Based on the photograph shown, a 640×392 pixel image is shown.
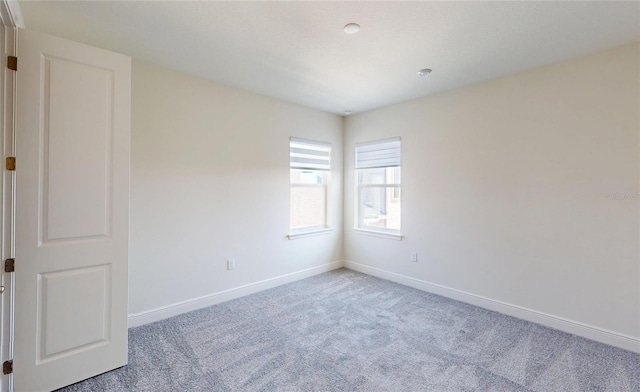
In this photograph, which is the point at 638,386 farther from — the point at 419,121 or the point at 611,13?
the point at 419,121

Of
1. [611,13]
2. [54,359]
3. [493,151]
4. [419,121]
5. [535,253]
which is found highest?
[611,13]

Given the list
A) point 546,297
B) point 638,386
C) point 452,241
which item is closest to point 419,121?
point 452,241

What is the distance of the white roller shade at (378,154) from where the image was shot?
412 cm

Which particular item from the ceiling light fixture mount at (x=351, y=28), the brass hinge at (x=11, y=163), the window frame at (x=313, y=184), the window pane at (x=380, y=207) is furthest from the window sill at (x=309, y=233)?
the brass hinge at (x=11, y=163)

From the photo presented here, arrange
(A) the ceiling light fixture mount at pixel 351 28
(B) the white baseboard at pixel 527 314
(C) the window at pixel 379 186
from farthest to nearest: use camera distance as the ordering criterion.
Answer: (C) the window at pixel 379 186 → (B) the white baseboard at pixel 527 314 → (A) the ceiling light fixture mount at pixel 351 28

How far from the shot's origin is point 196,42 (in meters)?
2.43

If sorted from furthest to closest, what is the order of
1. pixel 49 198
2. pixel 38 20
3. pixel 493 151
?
1. pixel 493 151
2. pixel 38 20
3. pixel 49 198

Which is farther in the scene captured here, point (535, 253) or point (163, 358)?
point (535, 253)

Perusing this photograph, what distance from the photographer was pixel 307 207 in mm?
4430

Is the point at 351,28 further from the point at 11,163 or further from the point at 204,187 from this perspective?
the point at 11,163

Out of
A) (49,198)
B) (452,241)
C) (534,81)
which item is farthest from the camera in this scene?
(452,241)

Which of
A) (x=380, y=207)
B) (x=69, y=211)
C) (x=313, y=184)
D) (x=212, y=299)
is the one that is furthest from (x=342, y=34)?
(x=212, y=299)

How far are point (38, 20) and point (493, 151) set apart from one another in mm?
4228

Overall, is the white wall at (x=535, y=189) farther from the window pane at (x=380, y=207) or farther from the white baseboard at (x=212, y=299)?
the white baseboard at (x=212, y=299)
